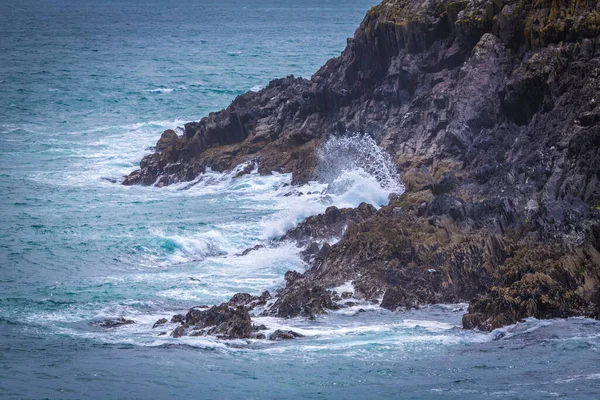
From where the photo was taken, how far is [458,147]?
118 feet

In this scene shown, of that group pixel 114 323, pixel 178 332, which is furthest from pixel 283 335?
pixel 114 323

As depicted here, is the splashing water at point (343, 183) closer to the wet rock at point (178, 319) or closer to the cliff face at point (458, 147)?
the cliff face at point (458, 147)

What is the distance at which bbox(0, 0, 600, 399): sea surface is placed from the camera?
2202 centimetres

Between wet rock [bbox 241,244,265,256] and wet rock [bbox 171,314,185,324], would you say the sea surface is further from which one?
wet rock [bbox 171,314,185,324]

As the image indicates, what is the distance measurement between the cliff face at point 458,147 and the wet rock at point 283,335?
1.69 metres

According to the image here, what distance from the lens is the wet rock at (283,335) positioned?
25.1 metres

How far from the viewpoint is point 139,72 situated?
83312 millimetres

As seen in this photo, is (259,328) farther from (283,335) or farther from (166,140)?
(166,140)

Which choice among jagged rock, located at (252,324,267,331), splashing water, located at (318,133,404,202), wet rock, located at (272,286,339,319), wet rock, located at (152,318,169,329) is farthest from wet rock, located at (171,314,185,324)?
splashing water, located at (318,133,404,202)

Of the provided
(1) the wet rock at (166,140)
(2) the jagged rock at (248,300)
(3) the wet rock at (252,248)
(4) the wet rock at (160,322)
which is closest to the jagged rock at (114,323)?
(4) the wet rock at (160,322)

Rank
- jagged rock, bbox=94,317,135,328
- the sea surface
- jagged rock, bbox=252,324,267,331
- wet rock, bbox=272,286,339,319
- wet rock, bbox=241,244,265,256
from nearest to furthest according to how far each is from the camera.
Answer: the sea surface < jagged rock, bbox=252,324,267,331 < wet rock, bbox=272,286,339,319 < jagged rock, bbox=94,317,135,328 < wet rock, bbox=241,244,265,256

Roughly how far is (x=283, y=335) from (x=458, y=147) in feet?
44.3

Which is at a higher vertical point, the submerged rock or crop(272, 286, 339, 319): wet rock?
crop(272, 286, 339, 319): wet rock

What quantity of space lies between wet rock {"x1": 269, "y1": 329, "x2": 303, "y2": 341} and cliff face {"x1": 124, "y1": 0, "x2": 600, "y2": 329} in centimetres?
169
